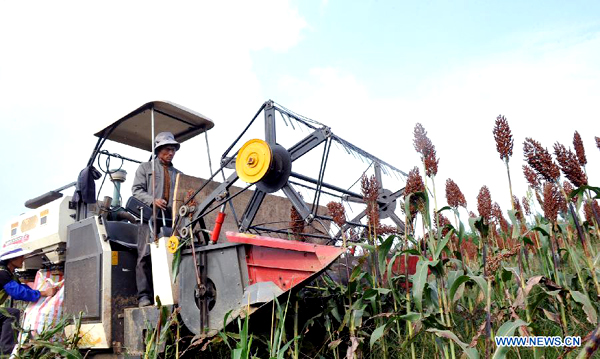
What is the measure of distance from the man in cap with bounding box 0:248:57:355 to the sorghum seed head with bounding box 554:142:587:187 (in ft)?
16.5

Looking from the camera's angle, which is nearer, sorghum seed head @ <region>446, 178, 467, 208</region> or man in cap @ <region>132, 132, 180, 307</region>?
sorghum seed head @ <region>446, 178, 467, 208</region>

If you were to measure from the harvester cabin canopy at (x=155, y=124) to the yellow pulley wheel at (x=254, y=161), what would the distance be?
1602mm

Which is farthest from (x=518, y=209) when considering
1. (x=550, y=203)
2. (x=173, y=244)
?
(x=173, y=244)

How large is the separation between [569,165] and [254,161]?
2232 mm

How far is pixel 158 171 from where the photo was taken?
4996mm

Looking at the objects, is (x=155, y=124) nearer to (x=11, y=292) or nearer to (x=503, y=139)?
(x=11, y=292)

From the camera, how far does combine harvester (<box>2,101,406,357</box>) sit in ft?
11.0

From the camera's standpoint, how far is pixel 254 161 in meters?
3.82

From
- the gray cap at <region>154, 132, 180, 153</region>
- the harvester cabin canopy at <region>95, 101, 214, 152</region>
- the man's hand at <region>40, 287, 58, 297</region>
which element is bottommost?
the man's hand at <region>40, 287, 58, 297</region>

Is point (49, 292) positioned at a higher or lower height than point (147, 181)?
lower

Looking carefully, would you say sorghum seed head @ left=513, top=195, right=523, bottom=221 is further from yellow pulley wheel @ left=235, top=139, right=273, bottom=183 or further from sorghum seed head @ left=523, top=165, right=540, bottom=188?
yellow pulley wheel @ left=235, top=139, right=273, bottom=183

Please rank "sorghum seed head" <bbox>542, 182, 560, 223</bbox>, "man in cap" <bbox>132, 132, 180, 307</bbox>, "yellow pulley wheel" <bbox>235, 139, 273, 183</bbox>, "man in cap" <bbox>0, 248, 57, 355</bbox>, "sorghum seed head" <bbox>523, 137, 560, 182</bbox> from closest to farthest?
"sorghum seed head" <bbox>523, 137, 560, 182</bbox>, "sorghum seed head" <bbox>542, 182, 560, 223</bbox>, "yellow pulley wheel" <bbox>235, 139, 273, 183</bbox>, "man in cap" <bbox>132, 132, 180, 307</bbox>, "man in cap" <bbox>0, 248, 57, 355</bbox>

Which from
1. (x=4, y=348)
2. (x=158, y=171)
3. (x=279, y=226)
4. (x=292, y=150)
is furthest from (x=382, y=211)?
(x=4, y=348)

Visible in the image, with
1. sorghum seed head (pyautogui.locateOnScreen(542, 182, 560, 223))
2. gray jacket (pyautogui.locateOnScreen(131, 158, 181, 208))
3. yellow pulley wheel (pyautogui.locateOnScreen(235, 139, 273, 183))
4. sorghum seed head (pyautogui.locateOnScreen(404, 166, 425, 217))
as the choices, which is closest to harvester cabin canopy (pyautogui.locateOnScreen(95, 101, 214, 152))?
gray jacket (pyautogui.locateOnScreen(131, 158, 181, 208))
